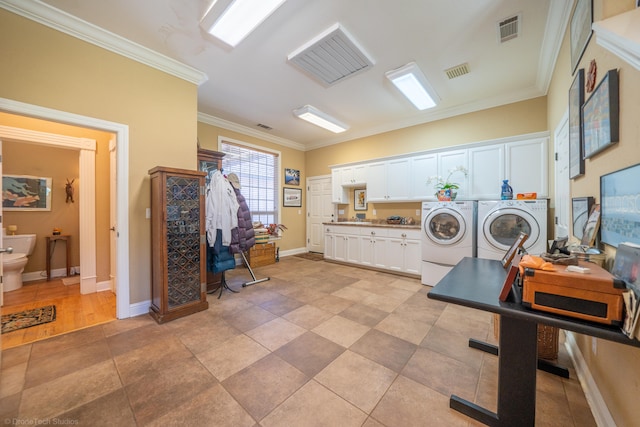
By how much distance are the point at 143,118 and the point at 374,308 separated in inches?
140

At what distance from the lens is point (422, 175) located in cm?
422

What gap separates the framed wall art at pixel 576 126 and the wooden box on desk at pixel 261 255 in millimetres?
4698

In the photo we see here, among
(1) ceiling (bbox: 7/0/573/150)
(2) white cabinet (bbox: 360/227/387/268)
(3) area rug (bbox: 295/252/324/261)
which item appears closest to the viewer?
(1) ceiling (bbox: 7/0/573/150)

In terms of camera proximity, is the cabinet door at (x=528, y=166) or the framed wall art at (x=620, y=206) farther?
the cabinet door at (x=528, y=166)

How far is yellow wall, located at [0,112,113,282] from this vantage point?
3.37m

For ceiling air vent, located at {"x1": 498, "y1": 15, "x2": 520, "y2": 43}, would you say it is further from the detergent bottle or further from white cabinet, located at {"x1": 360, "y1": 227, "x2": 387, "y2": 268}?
white cabinet, located at {"x1": 360, "y1": 227, "x2": 387, "y2": 268}

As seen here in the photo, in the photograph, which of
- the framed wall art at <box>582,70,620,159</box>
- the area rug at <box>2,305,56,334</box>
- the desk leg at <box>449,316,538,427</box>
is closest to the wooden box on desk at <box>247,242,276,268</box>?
the area rug at <box>2,305,56,334</box>

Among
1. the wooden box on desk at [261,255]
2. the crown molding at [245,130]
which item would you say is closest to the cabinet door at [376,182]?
the crown molding at [245,130]

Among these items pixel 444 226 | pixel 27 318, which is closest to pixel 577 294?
pixel 444 226

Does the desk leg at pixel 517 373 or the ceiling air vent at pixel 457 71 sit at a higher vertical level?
the ceiling air vent at pixel 457 71

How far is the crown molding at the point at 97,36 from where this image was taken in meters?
2.00

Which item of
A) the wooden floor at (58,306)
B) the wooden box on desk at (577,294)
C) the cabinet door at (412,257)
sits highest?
the wooden box on desk at (577,294)

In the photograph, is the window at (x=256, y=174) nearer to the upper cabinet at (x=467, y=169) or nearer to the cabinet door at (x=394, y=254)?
the upper cabinet at (x=467, y=169)

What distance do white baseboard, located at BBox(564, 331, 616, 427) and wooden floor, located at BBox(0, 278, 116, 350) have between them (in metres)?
4.07
